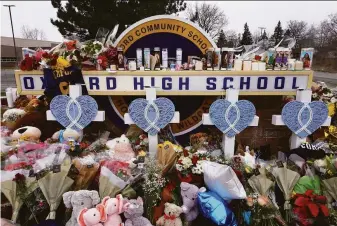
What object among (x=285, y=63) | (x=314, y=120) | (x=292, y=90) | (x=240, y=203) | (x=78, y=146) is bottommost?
(x=240, y=203)

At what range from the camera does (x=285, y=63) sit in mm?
3334

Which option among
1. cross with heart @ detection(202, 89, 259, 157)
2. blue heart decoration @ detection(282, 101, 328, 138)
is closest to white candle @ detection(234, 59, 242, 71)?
cross with heart @ detection(202, 89, 259, 157)

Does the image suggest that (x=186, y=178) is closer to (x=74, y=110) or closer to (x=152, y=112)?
(x=152, y=112)

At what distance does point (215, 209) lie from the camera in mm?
2402

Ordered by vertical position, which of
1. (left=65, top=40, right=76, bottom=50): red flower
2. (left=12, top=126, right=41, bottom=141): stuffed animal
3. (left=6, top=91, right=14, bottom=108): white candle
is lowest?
(left=12, top=126, right=41, bottom=141): stuffed animal

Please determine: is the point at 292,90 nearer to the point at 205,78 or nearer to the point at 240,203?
the point at 205,78

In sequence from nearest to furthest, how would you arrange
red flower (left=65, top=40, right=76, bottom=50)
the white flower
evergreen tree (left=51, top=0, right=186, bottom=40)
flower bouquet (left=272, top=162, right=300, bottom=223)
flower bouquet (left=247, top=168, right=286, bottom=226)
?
1. flower bouquet (left=247, top=168, right=286, bottom=226)
2. flower bouquet (left=272, top=162, right=300, bottom=223)
3. the white flower
4. red flower (left=65, top=40, right=76, bottom=50)
5. evergreen tree (left=51, top=0, right=186, bottom=40)

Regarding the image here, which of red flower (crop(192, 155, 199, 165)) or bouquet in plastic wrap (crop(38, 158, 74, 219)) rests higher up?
red flower (crop(192, 155, 199, 165))

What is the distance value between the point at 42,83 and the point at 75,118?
0.65 meters

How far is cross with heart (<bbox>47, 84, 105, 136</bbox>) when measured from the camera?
3230 mm

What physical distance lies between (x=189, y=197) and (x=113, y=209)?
2.23ft

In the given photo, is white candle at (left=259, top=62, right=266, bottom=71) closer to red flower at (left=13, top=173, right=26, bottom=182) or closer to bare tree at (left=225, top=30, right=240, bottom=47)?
red flower at (left=13, top=173, right=26, bottom=182)

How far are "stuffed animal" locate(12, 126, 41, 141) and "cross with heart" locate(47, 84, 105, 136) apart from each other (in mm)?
435

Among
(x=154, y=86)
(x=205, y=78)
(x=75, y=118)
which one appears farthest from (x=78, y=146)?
(x=205, y=78)
